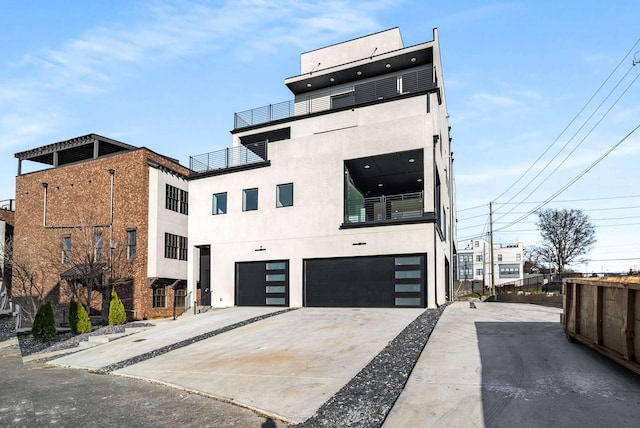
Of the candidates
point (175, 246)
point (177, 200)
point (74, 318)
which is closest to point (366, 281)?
point (175, 246)

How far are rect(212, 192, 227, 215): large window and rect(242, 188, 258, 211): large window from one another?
151 cm

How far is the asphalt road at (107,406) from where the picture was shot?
842 cm

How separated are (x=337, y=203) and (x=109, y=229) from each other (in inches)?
572

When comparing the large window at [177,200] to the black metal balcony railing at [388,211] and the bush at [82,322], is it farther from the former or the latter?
the black metal balcony railing at [388,211]

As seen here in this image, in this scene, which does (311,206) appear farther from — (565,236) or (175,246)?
(565,236)

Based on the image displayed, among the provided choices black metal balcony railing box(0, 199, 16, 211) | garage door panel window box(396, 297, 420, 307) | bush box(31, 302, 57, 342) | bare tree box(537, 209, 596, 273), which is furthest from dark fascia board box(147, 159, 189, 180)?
bare tree box(537, 209, 596, 273)

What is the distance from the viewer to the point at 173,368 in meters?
13.1

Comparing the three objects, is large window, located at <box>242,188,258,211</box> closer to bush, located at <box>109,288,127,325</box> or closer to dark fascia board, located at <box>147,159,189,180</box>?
dark fascia board, located at <box>147,159,189,180</box>

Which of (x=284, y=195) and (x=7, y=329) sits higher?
(x=284, y=195)

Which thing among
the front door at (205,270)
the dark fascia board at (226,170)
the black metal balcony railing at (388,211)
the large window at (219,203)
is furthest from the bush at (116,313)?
the black metal balcony railing at (388,211)

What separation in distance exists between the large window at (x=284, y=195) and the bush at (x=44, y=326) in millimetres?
Result: 12141

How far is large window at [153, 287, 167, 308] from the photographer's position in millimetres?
27156

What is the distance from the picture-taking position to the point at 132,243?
27.1m

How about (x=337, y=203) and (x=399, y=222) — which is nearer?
(x=399, y=222)
